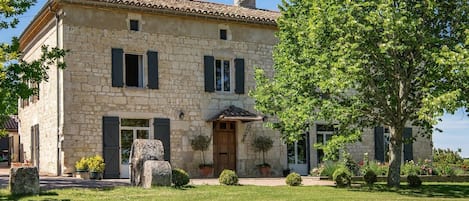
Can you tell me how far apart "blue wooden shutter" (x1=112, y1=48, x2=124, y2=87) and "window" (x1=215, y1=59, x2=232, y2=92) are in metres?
3.66

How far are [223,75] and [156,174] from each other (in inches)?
336

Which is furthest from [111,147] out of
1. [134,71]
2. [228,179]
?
[228,179]

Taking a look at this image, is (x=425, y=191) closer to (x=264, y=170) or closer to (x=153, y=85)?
(x=264, y=170)

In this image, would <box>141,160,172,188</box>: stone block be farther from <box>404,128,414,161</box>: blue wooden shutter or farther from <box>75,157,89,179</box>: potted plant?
<box>404,128,414,161</box>: blue wooden shutter

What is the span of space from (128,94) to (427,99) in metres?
10.1

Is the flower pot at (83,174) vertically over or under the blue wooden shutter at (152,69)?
under

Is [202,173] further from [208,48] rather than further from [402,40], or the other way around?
[402,40]

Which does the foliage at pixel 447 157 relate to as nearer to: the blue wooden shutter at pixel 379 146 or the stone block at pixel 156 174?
the blue wooden shutter at pixel 379 146

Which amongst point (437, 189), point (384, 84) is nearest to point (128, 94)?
point (384, 84)

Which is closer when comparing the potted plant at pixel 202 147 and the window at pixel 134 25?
the window at pixel 134 25

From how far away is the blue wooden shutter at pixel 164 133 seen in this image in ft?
66.1

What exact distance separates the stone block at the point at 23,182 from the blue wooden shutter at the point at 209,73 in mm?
9513

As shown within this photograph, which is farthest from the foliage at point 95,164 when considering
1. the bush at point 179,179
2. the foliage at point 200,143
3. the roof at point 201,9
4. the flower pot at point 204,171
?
the roof at point 201,9

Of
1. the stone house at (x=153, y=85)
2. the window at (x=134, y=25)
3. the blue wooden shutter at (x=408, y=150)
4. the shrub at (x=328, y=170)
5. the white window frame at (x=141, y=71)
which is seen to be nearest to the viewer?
the stone house at (x=153, y=85)
